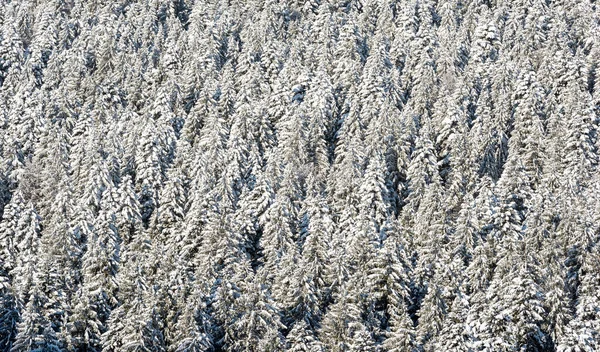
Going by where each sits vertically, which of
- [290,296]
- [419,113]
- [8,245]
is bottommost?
[8,245]

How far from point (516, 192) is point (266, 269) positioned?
69.2ft

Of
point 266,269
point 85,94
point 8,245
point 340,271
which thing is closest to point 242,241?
point 266,269

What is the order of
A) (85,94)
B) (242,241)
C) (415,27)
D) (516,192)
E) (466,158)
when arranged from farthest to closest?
(415,27)
(85,94)
(466,158)
(516,192)
(242,241)

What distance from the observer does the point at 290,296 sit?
60.3m

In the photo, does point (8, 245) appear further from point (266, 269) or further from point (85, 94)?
point (85, 94)

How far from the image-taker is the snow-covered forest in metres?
57.3

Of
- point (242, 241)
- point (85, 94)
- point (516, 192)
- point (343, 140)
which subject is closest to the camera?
point (242, 241)

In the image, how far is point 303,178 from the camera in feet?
250

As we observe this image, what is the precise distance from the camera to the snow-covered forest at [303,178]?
5728 centimetres

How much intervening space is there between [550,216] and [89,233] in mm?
34047

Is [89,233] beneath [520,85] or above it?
beneath

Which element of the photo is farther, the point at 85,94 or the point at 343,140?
the point at 85,94

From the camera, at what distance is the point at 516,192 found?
70188 mm

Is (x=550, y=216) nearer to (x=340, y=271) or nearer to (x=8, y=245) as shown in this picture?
(x=340, y=271)
